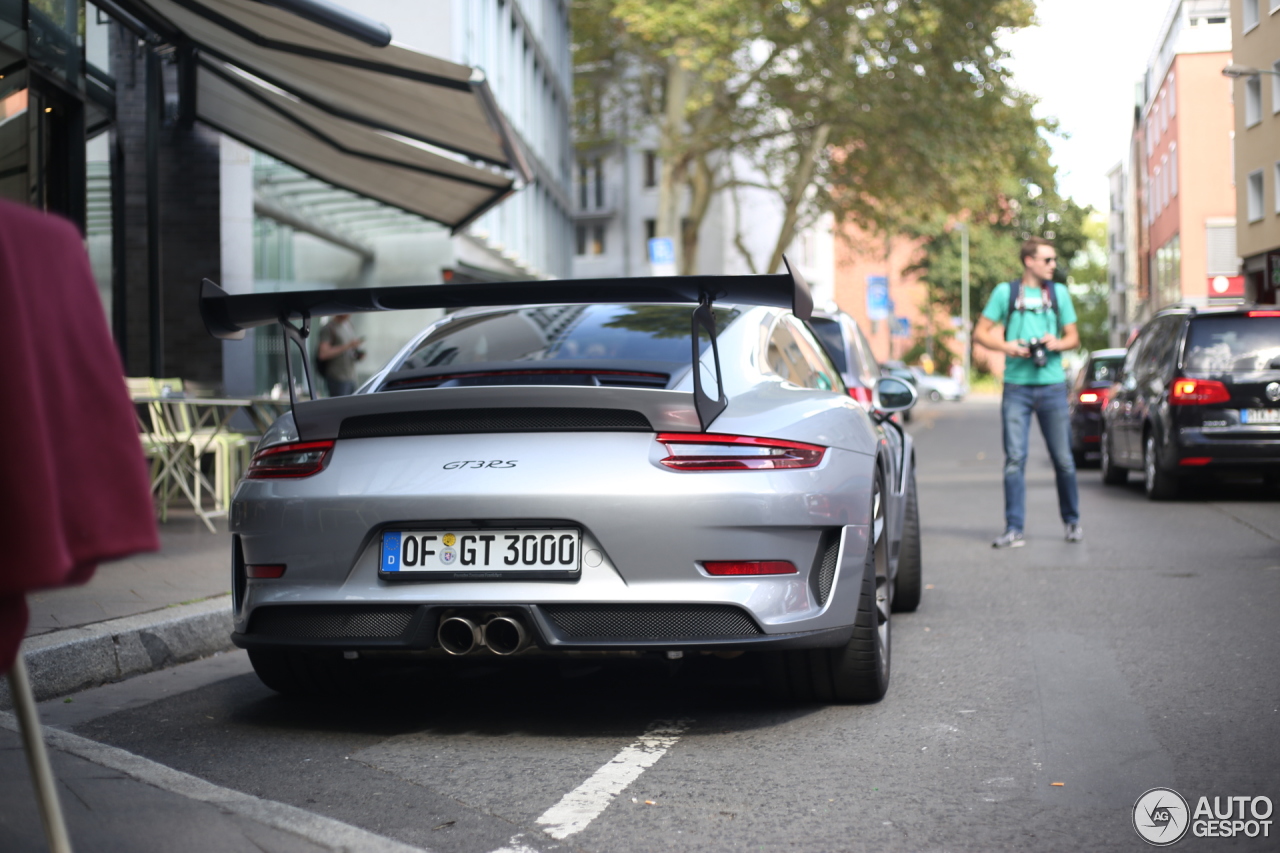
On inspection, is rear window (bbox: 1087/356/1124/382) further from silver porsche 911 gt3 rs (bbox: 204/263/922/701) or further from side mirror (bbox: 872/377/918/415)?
silver porsche 911 gt3 rs (bbox: 204/263/922/701)

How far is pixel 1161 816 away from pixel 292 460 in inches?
102

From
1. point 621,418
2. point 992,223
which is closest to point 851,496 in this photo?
point 621,418

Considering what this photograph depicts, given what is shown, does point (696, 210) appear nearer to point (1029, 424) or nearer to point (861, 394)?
point (1029, 424)

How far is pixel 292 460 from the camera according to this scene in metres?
4.39

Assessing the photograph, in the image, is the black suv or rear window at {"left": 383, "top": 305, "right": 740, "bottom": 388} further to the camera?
the black suv

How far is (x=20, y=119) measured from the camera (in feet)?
30.3

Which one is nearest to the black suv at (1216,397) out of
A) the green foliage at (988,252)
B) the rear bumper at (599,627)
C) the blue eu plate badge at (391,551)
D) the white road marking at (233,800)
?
the rear bumper at (599,627)

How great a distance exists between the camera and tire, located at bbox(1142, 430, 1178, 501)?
42.9 ft

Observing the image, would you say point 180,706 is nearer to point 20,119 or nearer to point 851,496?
point 851,496

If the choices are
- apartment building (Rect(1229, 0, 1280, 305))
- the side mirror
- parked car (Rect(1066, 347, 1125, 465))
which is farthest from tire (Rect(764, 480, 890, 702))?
apartment building (Rect(1229, 0, 1280, 305))

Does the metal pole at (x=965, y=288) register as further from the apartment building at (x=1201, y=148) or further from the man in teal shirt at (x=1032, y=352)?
the man in teal shirt at (x=1032, y=352)

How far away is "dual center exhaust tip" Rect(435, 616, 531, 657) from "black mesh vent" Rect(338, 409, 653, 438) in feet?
1.84

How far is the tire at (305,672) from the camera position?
4.85 m

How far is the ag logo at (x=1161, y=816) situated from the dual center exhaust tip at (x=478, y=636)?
65.6 inches
